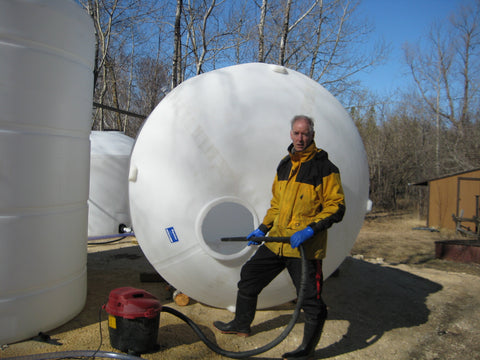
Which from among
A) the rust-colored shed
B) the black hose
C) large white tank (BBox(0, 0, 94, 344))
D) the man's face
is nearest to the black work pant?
the black hose

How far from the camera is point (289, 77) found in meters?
4.33

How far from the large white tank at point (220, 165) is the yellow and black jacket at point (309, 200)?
42 cm

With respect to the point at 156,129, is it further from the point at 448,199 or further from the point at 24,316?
the point at 448,199

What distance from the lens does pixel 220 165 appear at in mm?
3754

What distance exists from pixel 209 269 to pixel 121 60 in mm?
21769

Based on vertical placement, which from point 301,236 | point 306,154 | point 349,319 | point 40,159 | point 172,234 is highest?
point 306,154

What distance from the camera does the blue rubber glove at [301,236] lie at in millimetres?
3135

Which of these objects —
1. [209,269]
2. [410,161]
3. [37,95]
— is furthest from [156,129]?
[410,161]

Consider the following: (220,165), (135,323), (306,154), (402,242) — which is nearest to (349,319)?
(306,154)

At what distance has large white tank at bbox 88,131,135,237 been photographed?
29.6 feet

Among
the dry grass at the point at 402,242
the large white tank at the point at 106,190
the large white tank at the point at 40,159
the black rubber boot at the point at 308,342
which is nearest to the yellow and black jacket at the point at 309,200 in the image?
the black rubber boot at the point at 308,342

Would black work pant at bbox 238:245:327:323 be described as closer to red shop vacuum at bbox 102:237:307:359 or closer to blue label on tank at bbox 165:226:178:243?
red shop vacuum at bbox 102:237:307:359

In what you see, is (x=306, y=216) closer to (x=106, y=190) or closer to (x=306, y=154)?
(x=306, y=154)

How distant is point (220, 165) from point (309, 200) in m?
0.92
